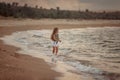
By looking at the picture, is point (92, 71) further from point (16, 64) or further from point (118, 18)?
point (118, 18)

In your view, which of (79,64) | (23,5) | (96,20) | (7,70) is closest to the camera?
(7,70)

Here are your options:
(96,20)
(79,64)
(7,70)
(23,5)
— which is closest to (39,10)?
(23,5)

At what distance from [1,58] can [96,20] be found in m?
55.5

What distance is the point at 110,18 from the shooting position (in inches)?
2559

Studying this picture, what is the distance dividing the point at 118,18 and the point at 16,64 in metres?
57.5

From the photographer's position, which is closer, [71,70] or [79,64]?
[71,70]

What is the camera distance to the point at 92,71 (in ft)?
30.3

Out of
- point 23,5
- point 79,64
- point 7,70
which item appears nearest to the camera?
point 7,70

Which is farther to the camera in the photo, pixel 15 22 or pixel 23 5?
pixel 23 5

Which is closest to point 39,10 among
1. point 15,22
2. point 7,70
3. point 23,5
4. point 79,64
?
point 23,5

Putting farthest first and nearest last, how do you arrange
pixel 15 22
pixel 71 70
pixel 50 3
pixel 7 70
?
1. pixel 50 3
2. pixel 15 22
3. pixel 71 70
4. pixel 7 70

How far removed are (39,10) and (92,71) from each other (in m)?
36.3

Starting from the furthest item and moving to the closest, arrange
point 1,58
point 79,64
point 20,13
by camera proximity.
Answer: point 20,13
point 79,64
point 1,58

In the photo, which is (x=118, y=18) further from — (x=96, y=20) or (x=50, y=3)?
(x=50, y=3)
